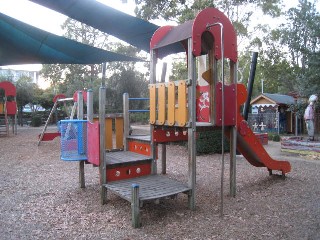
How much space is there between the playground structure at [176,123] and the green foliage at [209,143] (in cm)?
325

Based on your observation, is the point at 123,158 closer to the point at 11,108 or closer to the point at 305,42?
the point at 11,108

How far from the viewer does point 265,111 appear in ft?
65.7

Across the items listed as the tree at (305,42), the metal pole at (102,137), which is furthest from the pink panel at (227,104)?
the tree at (305,42)

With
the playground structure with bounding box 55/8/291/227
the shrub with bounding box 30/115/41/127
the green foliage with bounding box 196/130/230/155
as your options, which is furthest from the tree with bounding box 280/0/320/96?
the shrub with bounding box 30/115/41/127

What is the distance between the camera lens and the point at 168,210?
4180 mm

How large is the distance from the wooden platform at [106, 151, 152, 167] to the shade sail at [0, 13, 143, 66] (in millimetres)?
3435

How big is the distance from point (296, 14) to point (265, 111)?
354 inches

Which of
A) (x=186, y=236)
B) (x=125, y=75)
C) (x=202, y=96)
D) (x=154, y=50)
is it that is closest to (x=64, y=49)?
(x=154, y=50)

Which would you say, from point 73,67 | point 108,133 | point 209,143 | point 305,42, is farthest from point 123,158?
point 73,67

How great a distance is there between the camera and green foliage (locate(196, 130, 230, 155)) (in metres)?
8.85

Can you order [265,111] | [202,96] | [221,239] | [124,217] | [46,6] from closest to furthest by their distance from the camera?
[221,239] → [124,217] → [46,6] → [202,96] → [265,111]

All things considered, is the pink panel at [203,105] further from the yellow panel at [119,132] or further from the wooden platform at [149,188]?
the yellow panel at [119,132]

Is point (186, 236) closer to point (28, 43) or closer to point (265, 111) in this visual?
point (28, 43)

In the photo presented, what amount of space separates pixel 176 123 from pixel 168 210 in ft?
3.82
